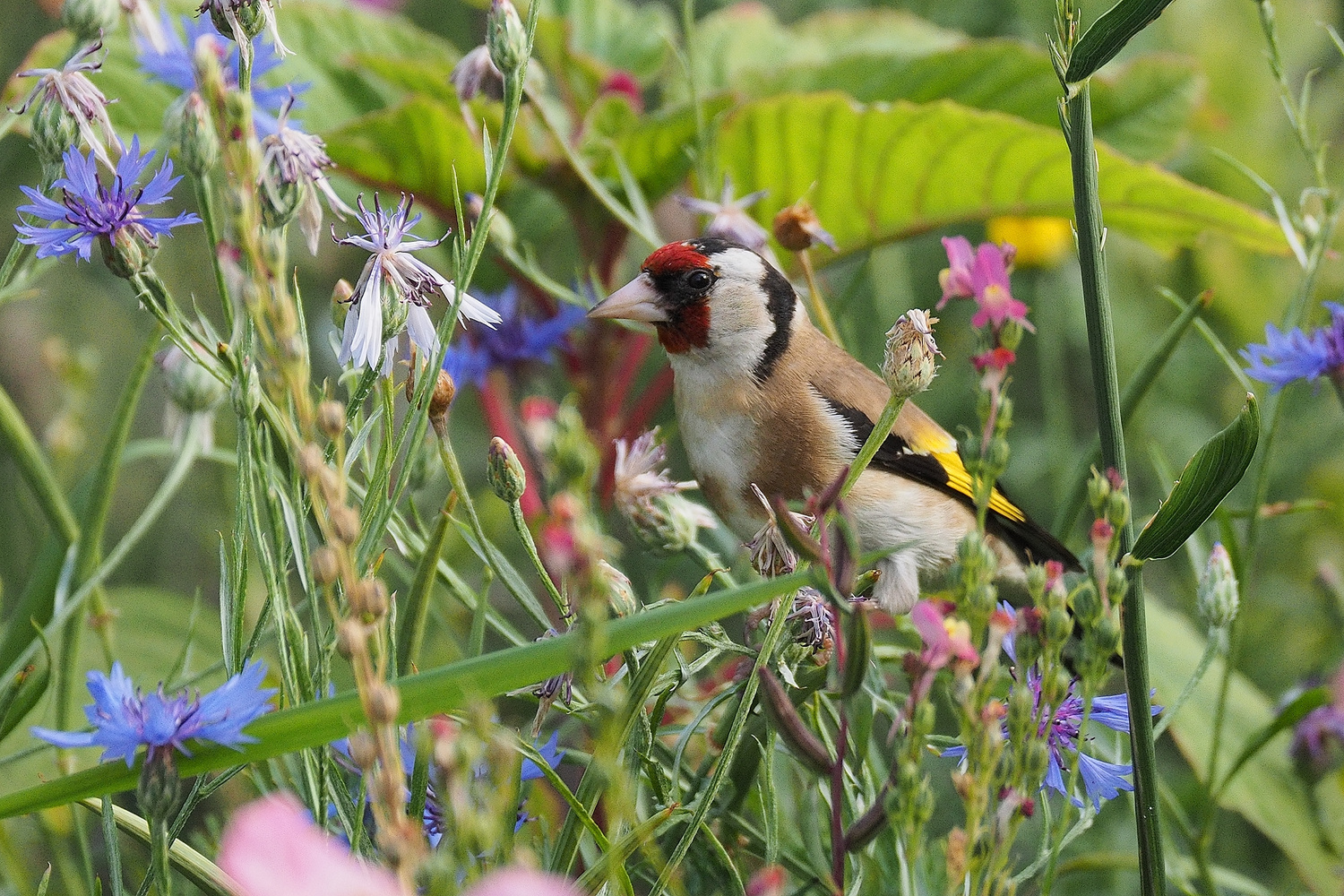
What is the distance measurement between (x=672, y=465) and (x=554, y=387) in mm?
184

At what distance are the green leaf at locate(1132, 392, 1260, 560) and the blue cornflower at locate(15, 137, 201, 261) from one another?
0.46 metres

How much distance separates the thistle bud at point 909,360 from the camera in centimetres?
57

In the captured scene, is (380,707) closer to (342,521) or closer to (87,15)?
(342,521)

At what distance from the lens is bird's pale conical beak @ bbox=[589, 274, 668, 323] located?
1073mm

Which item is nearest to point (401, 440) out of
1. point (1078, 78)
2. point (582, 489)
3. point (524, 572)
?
point (582, 489)

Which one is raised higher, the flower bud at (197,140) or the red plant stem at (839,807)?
the flower bud at (197,140)

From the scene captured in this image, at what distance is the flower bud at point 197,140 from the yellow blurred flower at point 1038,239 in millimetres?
1293

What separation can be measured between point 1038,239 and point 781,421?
0.70 m

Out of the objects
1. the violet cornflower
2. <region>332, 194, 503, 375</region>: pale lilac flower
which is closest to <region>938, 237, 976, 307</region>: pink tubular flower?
the violet cornflower

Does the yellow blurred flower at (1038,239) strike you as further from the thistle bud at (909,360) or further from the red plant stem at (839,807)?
the red plant stem at (839,807)

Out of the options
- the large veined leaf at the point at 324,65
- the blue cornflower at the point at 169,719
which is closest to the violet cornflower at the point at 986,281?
the blue cornflower at the point at 169,719

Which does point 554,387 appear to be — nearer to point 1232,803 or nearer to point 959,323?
point 959,323

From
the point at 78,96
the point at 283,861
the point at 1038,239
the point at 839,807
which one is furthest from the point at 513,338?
the point at 283,861

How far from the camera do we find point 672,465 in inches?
63.7
